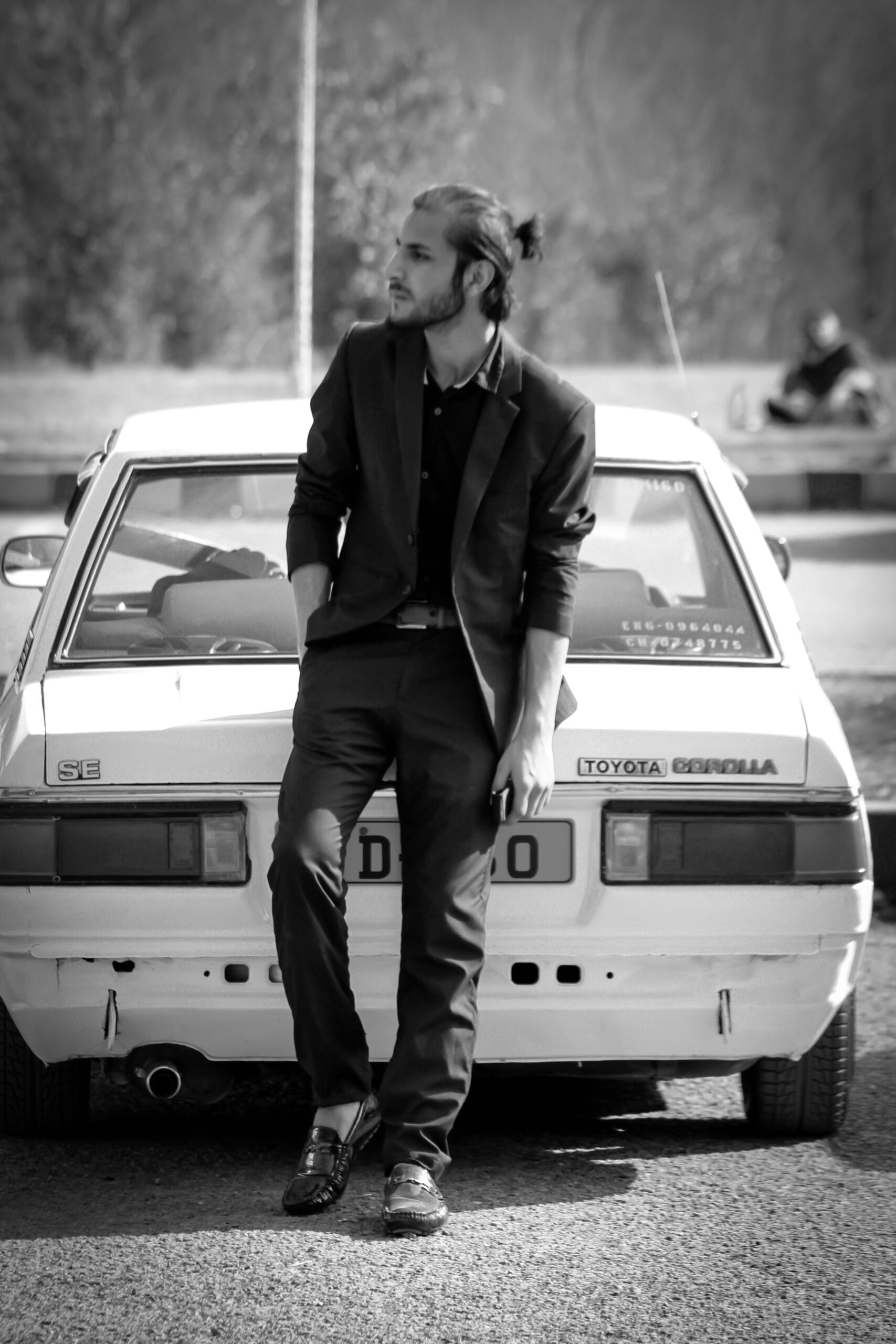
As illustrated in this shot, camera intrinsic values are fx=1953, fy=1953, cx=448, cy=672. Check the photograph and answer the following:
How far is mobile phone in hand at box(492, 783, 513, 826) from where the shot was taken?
3357mm

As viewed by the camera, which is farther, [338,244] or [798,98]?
[798,98]

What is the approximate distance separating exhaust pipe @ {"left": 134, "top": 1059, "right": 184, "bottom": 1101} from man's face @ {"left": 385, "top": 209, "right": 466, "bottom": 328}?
1408 millimetres

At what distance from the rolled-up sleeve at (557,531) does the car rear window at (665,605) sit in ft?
0.90

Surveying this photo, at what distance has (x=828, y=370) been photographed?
993 inches

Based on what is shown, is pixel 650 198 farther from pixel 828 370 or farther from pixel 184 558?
pixel 184 558

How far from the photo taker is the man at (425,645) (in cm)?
332

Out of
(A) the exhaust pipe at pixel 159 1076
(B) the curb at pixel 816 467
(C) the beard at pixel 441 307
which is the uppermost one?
(C) the beard at pixel 441 307

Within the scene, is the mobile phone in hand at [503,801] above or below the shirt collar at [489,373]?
below

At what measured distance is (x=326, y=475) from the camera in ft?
11.4

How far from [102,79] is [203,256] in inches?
434

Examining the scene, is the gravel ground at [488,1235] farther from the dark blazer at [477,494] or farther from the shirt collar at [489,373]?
the shirt collar at [489,373]

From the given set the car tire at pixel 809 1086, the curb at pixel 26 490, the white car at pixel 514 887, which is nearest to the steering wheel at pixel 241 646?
the white car at pixel 514 887

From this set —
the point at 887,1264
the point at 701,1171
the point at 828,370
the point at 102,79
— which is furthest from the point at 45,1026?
the point at 102,79

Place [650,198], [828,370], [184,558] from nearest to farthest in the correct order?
[184,558] → [828,370] → [650,198]
